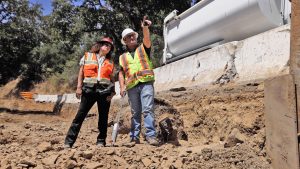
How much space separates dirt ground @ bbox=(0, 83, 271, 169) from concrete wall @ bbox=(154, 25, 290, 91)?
198mm

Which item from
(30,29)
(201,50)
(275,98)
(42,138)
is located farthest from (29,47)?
(275,98)

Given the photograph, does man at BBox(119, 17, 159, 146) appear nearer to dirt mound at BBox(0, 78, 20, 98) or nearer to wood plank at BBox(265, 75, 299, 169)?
wood plank at BBox(265, 75, 299, 169)

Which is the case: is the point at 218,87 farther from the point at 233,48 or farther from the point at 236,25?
the point at 236,25

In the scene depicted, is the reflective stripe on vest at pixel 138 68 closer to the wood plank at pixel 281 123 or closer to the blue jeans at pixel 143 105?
the blue jeans at pixel 143 105

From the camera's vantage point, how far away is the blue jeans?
511cm

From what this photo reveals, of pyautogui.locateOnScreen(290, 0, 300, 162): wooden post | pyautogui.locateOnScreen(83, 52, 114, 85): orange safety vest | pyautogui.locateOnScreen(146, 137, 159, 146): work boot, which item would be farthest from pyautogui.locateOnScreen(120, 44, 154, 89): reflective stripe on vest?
pyautogui.locateOnScreen(290, 0, 300, 162): wooden post

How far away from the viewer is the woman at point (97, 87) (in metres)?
5.40

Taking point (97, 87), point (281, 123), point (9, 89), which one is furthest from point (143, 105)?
point (9, 89)

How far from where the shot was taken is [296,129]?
3.49 m

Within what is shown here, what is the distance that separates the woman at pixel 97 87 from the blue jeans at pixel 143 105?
355 mm

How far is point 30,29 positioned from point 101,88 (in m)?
16.1

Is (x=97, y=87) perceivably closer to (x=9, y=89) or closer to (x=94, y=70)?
(x=94, y=70)

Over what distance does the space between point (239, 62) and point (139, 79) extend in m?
1.36

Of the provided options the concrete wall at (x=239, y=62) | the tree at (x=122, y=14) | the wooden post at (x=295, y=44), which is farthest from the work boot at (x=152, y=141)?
the tree at (x=122, y=14)
